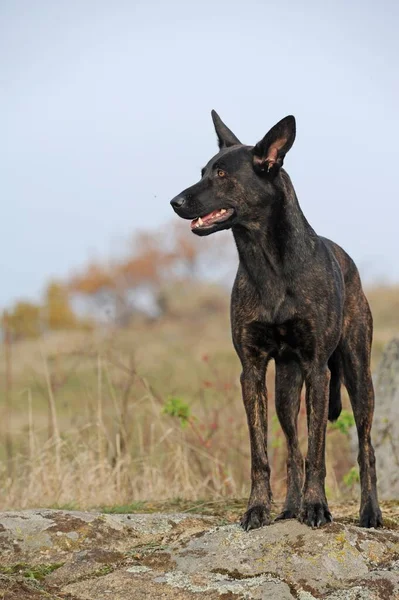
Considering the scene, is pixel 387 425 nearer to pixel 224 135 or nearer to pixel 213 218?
pixel 224 135

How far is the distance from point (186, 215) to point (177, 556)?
1872 mm

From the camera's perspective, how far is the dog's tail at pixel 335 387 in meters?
6.18

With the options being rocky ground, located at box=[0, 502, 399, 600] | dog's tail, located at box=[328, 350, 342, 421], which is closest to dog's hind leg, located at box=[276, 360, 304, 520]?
dog's tail, located at box=[328, 350, 342, 421]

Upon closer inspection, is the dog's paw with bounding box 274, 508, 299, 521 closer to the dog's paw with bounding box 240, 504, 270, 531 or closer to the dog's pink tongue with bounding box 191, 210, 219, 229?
the dog's paw with bounding box 240, 504, 270, 531

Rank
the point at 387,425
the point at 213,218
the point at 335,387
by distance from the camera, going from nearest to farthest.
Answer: the point at 213,218 < the point at 335,387 < the point at 387,425

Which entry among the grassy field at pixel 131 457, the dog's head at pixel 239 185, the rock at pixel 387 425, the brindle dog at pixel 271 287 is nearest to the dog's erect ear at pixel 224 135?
the brindle dog at pixel 271 287

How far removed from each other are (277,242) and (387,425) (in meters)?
4.10

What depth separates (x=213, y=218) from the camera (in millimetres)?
5328

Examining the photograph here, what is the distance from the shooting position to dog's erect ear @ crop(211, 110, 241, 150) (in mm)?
6043

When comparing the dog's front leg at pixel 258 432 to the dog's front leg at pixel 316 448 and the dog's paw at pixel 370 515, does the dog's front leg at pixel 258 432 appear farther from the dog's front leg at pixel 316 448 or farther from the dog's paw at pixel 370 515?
the dog's paw at pixel 370 515

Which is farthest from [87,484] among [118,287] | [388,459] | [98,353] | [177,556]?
[118,287]

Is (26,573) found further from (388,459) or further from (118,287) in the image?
(118,287)

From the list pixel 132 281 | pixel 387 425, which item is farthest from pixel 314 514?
pixel 132 281

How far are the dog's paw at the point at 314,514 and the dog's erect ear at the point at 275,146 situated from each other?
1.91m
